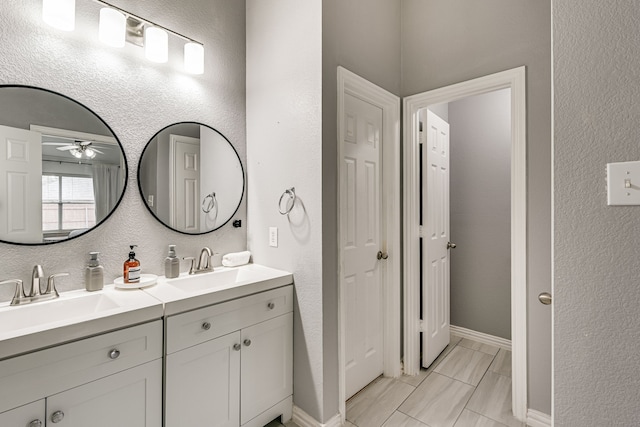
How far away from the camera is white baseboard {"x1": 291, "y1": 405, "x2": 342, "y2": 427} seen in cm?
168

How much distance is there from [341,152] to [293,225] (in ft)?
1.67

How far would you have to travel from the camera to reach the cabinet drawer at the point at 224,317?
1318mm

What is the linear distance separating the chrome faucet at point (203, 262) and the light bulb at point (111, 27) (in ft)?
3.84

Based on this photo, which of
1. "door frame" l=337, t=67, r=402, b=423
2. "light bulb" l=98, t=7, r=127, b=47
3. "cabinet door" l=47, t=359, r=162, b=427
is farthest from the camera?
"door frame" l=337, t=67, r=402, b=423

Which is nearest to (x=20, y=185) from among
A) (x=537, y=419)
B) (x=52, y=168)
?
(x=52, y=168)

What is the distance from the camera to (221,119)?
79.3 inches

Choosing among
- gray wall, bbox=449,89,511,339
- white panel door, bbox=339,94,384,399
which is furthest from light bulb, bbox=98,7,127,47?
gray wall, bbox=449,89,511,339

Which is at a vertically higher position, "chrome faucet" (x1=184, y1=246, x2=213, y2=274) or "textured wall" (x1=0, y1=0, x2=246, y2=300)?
"textured wall" (x1=0, y1=0, x2=246, y2=300)

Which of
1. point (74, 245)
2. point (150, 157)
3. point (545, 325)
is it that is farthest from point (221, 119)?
point (545, 325)

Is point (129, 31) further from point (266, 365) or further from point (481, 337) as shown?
point (481, 337)

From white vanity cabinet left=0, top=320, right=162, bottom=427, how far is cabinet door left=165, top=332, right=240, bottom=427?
64mm

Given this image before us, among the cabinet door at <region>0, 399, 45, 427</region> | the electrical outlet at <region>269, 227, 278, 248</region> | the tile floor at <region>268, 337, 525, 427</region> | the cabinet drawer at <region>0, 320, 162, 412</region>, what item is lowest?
the tile floor at <region>268, 337, 525, 427</region>

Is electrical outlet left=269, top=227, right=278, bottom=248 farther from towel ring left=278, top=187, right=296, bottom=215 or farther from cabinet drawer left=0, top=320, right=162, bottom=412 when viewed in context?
cabinet drawer left=0, top=320, right=162, bottom=412

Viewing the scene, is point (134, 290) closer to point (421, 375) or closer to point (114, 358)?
point (114, 358)
